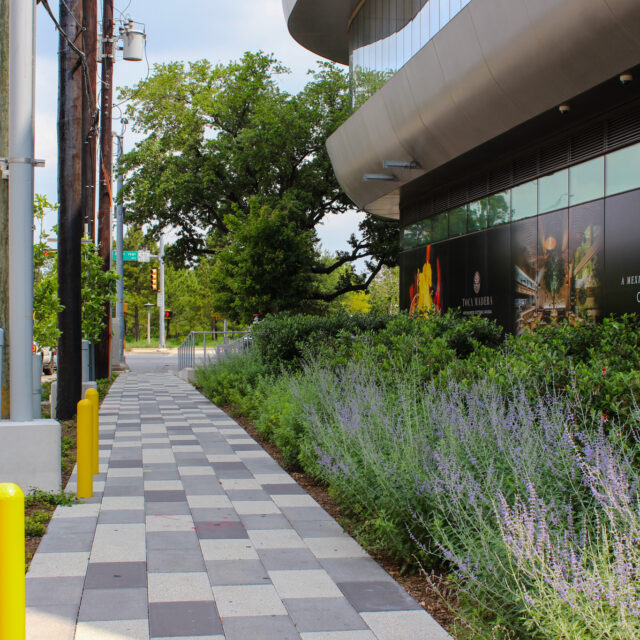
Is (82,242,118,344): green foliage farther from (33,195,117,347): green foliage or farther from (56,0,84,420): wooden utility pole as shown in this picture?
(56,0,84,420): wooden utility pole

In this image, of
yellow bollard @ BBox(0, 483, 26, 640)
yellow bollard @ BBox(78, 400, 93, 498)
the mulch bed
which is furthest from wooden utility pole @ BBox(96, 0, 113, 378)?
yellow bollard @ BBox(0, 483, 26, 640)

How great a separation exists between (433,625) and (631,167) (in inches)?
417

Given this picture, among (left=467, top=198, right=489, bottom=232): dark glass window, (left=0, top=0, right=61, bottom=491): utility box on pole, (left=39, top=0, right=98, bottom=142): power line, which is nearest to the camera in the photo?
(left=0, top=0, right=61, bottom=491): utility box on pole

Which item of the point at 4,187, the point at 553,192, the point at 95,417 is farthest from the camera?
the point at 553,192

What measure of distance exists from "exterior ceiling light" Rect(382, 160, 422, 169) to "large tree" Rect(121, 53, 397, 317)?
35.5 feet

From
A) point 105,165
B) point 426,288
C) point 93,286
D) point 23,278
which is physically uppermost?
point 105,165

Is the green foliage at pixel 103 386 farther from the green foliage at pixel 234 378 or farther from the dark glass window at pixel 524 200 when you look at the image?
the dark glass window at pixel 524 200

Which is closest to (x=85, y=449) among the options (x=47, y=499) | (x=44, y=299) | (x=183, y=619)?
(x=47, y=499)

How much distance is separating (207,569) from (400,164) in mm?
15080

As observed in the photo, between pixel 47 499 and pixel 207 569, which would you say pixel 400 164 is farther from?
pixel 207 569

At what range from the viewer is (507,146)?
16188 millimetres

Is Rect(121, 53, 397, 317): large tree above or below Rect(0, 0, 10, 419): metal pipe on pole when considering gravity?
above

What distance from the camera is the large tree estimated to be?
3078cm

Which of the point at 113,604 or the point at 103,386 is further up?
the point at 113,604
